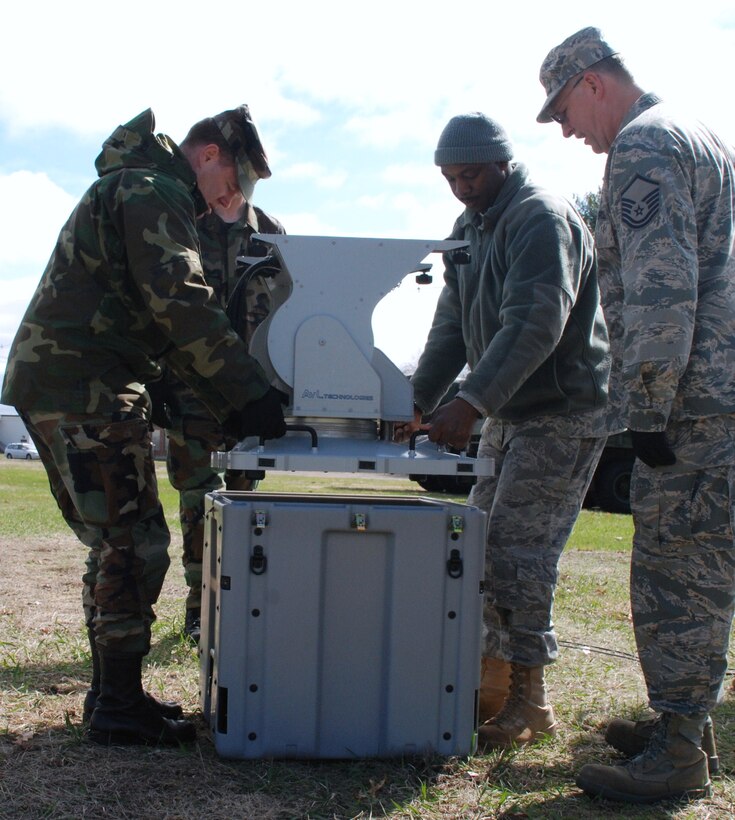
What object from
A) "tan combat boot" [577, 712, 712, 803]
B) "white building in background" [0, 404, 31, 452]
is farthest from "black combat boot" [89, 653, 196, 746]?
"white building in background" [0, 404, 31, 452]

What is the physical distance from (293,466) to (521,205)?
1.40 metres

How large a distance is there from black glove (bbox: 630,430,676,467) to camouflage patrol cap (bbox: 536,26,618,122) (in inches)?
48.9

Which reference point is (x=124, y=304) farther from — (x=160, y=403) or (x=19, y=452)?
(x=19, y=452)

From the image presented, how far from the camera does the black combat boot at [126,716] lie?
3086 millimetres

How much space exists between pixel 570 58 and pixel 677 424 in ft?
4.21

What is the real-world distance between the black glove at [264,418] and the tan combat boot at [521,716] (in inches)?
48.5

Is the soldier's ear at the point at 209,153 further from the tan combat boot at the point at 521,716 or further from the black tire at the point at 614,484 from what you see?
the black tire at the point at 614,484

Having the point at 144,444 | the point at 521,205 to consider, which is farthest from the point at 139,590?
the point at 521,205


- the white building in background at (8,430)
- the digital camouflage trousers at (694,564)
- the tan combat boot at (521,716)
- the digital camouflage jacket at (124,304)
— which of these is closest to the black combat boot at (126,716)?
the digital camouflage jacket at (124,304)

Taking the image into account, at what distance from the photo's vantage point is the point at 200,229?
15.8ft

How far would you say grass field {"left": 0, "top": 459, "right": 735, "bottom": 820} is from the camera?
262 cm

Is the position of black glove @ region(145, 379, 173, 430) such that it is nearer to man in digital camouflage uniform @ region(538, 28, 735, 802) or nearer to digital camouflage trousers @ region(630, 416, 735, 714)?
man in digital camouflage uniform @ region(538, 28, 735, 802)

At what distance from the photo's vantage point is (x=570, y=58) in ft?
10.3

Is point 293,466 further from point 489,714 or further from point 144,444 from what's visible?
point 489,714
